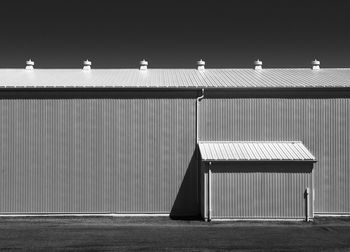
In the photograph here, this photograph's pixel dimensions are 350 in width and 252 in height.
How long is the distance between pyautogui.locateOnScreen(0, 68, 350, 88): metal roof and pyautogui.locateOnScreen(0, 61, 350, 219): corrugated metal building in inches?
15.2

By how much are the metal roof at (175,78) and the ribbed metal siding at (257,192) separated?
17.0 ft

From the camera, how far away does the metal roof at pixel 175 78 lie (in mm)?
31453

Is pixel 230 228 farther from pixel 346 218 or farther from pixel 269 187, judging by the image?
pixel 346 218

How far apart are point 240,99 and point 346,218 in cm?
833

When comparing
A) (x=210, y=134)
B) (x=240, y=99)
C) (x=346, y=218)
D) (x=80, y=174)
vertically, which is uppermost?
(x=240, y=99)

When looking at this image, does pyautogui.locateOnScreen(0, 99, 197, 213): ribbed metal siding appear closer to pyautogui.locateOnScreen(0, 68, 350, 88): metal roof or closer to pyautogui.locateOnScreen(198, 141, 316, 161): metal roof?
pyautogui.locateOnScreen(0, 68, 350, 88): metal roof

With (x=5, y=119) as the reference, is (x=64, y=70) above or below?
above

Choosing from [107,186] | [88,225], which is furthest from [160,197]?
[88,225]

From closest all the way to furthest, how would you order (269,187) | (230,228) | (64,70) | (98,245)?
(98,245)
(230,228)
(269,187)
(64,70)

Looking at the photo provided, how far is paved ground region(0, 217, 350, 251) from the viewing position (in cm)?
2081

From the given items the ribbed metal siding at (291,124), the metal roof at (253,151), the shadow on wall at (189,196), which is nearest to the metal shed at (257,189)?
the metal roof at (253,151)

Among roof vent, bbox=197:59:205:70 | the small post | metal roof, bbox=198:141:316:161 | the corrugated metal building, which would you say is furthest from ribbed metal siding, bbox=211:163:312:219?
roof vent, bbox=197:59:205:70

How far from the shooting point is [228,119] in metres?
31.2

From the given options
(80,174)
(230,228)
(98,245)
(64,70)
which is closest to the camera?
(98,245)
